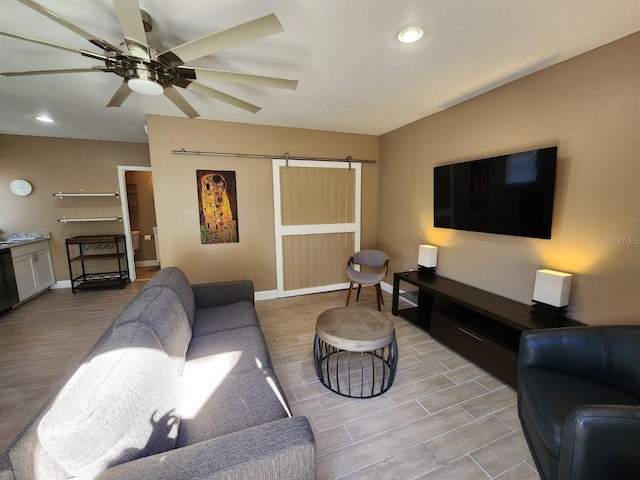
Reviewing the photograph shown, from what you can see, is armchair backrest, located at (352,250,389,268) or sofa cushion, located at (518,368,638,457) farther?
armchair backrest, located at (352,250,389,268)

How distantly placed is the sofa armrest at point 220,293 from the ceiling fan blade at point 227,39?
189 cm

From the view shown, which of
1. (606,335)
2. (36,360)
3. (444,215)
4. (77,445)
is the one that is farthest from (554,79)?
(36,360)

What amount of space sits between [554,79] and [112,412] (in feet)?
11.0

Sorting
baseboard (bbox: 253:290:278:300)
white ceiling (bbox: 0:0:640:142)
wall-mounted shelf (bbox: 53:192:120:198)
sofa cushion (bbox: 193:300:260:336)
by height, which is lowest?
baseboard (bbox: 253:290:278:300)

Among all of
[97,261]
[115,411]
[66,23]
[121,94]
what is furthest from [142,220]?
[115,411]

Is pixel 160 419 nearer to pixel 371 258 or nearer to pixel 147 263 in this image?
pixel 371 258

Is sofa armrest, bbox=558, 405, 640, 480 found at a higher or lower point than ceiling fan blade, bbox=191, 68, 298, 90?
lower

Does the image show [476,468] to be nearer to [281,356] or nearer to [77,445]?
[281,356]

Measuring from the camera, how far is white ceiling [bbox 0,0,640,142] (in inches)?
56.7

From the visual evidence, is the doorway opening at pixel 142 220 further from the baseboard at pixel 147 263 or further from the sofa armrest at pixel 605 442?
the sofa armrest at pixel 605 442

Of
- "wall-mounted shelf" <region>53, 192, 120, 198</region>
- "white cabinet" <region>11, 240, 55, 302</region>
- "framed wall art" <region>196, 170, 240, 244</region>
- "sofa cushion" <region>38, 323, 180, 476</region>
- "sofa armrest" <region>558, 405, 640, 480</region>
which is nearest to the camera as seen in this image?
"sofa cushion" <region>38, 323, 180, 476</region>

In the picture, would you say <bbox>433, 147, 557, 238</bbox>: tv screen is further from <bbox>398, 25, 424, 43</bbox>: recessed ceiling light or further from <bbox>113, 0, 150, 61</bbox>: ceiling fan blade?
<bbox>113, 0, 150, 61</bbox>: ceiling fan blade

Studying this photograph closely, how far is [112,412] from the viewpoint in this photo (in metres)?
0.86

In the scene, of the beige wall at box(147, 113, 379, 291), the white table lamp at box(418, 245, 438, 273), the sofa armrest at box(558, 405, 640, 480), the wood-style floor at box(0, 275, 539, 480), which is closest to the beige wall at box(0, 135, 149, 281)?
the wood-style floor at box(0, 275, 539, 480)
